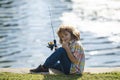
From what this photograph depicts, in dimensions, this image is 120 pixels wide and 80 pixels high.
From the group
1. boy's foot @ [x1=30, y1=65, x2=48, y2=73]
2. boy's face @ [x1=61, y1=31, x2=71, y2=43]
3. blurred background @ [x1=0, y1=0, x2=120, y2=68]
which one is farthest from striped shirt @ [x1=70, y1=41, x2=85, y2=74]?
blurred background @ [x1=0, y1=0, x2=120, y2=68]

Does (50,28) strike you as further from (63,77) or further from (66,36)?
(63,77)

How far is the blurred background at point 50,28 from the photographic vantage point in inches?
Answer: 481

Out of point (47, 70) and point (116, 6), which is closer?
point (47, 70)

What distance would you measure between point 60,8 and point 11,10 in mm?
2792

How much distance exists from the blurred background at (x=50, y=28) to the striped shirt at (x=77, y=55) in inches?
A: 127

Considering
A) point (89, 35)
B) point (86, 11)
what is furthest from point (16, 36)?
point (86, 11)

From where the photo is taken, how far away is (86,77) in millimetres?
7832

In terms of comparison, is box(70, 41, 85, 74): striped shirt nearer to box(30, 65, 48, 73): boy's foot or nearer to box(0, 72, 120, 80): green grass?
box(0, 72, 120, 80): green grass

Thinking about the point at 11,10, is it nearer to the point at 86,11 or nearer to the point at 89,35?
the point at 86,11

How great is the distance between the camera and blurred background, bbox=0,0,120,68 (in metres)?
12.2

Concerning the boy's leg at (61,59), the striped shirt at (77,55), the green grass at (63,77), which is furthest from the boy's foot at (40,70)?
the striped shirt at (77,55)

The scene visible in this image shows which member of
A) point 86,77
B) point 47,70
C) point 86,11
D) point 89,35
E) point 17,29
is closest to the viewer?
point 86,77

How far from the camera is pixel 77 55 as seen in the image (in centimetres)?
799

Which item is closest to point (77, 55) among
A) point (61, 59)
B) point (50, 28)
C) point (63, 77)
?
point (61, 59)
